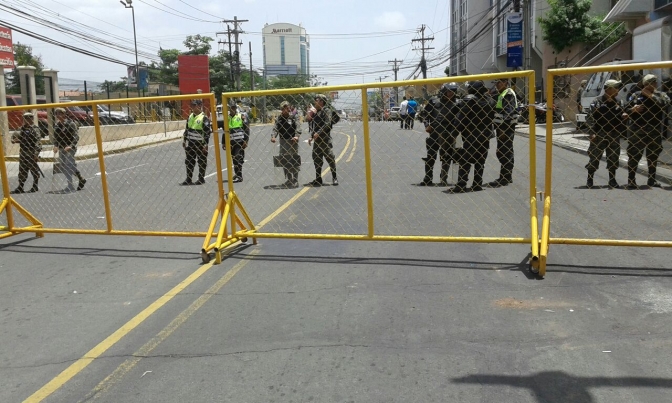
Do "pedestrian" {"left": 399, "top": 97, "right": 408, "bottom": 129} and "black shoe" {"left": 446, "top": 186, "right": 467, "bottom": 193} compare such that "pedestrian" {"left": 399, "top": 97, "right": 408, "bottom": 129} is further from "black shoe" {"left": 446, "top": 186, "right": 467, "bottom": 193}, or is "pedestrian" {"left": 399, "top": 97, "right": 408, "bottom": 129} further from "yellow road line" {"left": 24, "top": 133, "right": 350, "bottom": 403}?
"yellow road line" {"left": 24, "top": 133, "right": 350, "bottom": 403}

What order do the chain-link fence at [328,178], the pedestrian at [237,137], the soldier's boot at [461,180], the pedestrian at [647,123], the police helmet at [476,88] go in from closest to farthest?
the chain-link fence at [328,178]
the police helmet at [476,88]
the pedestrian at [647,123]
the soldier's boot at [461,180]
the pedestrian at [237,137]

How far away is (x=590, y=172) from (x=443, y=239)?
5706 mm

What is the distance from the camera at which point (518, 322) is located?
508 cm

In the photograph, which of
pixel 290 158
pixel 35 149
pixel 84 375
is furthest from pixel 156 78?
pixel 84 375

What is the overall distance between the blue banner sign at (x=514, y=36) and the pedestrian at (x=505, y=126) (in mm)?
23658

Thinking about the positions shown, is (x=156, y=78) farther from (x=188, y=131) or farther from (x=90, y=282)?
(x=90, y=282)

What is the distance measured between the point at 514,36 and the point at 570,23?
342 centimetres

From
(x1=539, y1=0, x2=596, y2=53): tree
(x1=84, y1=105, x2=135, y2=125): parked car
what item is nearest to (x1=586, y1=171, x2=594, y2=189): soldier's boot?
(x1=84, y1=105, x2=135, y2=125): parked car

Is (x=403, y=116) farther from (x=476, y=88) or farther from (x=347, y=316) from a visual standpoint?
(x=347, y=316)

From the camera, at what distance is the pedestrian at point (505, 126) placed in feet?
37.1

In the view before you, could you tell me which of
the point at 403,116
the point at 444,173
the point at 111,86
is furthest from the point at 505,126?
the point at 111,86

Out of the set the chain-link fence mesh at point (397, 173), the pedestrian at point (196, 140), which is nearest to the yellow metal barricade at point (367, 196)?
the chain-link fence mesh at point (397, 173)

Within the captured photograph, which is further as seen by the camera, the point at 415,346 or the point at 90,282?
the point at 90,282

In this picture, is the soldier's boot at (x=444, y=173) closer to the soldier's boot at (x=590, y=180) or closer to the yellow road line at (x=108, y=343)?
the soldier's boot at (x=590, y=180)
